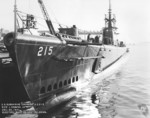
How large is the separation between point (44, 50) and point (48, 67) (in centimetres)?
113

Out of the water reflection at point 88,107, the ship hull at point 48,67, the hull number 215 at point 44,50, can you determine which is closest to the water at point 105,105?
the water reflection at point 88,107

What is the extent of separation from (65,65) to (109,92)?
5.76 meters

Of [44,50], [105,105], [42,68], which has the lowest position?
[105,105]

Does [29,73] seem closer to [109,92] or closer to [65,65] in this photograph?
[65,65]

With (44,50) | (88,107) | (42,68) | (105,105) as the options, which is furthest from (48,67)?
(105,105)

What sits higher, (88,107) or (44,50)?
(44,50)

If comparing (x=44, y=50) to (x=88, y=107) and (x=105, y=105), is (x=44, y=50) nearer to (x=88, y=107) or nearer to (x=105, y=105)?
(x=88, y=107)

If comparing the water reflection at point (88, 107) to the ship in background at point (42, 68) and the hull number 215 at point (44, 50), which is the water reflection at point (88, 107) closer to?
the ship in background at point (42, 68)

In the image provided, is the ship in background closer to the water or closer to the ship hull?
the ship hull

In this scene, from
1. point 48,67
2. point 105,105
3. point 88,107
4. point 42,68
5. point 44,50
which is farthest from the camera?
point 105,105

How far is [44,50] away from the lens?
436 inches

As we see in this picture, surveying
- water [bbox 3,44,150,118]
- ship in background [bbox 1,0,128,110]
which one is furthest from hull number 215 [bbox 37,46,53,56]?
water [bbox 3,44,150,118]

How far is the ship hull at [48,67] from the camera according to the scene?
A: 32.2ft

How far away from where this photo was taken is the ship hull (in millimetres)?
9805
